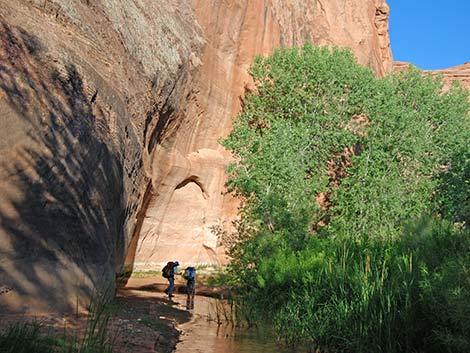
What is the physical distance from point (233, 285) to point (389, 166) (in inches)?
499

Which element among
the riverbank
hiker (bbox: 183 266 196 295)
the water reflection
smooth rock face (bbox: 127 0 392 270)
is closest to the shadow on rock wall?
the riverbank

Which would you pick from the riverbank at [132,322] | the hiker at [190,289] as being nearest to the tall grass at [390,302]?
the riverbank at [132,322]

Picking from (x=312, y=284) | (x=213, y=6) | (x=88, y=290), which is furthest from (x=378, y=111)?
(x=88, y=290)

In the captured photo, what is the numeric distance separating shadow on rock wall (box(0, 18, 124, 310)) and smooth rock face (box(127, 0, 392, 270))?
1058cm

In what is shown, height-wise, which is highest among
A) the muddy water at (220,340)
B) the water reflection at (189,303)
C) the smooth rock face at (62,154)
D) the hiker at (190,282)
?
the smooth rock face at (62,154)

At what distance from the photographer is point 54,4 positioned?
11984mm

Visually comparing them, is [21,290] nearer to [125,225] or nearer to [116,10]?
[125,225]

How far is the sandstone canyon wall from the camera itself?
9062 mm

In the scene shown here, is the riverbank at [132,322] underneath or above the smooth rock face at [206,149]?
underneath

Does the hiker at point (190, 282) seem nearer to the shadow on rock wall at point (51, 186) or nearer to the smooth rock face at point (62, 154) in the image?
the smooth rock face at point (62, 154)

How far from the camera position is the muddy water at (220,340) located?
8430 mm

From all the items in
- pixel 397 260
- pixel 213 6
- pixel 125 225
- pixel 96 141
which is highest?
pixel 213 6

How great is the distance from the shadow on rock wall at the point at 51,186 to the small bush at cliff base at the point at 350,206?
3.90 metres

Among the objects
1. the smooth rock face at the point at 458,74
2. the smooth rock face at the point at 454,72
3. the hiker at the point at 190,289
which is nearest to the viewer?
the hiker at the point at 190,289
